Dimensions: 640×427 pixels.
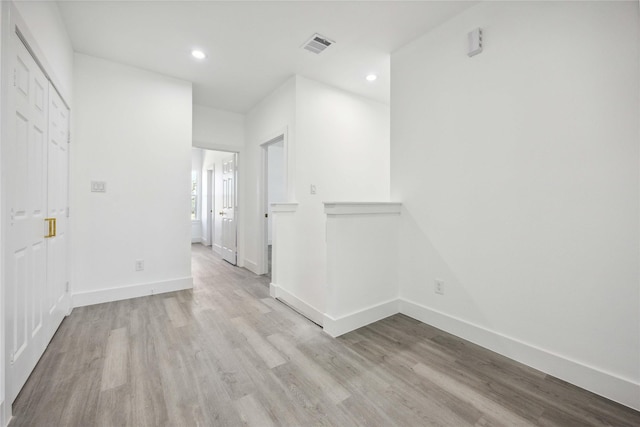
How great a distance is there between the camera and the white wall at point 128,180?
9.43ft

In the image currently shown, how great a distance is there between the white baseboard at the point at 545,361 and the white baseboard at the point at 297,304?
3.23ft

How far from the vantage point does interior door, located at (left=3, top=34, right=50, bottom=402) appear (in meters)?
1.38

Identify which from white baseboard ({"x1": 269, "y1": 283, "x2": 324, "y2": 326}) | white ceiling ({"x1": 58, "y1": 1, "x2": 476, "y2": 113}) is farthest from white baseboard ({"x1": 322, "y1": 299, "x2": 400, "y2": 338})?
white ceiling ({"x1": 58, "y1": 1, "x2": 476, "y2": 113})

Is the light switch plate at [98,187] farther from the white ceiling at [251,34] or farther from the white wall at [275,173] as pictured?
the white wall at [275,173]

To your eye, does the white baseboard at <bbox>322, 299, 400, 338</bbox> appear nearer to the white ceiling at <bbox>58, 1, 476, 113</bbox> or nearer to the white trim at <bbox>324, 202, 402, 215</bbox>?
the white trim at <bbox>324, 202, 402, 215</bbox>

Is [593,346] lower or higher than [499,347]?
higher

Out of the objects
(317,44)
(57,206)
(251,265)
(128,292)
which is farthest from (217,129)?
(128,292)

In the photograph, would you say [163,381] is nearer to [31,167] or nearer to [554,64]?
[31,167]

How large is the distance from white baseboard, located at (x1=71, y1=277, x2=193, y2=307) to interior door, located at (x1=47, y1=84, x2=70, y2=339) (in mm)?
217

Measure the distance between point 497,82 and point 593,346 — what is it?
6.04 feet

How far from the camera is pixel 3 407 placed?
1256 mm

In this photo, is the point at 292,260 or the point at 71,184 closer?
the point at 71,184

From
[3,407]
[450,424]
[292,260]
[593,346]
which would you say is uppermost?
[292,260]

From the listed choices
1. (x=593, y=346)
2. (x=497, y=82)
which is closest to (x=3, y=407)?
(x=593, y=346)
